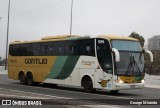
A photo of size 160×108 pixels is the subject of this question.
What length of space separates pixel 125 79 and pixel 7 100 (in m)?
7.92

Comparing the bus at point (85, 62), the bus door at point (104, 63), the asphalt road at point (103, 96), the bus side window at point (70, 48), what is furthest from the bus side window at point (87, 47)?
the asphalt road at point (103, 96)

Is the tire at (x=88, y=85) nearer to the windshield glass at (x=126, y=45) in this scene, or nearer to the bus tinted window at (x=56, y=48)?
the bus tinted window at (x=56, y=48)

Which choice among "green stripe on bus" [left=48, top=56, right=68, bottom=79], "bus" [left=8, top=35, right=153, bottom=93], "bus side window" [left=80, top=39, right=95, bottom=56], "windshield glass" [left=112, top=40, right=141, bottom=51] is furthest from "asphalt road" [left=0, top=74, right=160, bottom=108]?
"windshield glass" [left=112, top=40, right=141, bottom=51]

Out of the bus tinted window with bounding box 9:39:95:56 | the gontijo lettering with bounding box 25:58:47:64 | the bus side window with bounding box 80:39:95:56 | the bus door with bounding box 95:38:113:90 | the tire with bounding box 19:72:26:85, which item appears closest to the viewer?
the bus door with bounding box 95:38:113:90

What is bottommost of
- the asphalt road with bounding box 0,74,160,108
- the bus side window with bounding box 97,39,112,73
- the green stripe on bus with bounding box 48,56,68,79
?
Answer: the asphalt road with bounding box 0,74,160,108

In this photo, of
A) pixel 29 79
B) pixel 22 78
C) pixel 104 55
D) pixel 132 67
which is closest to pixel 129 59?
pixel 132 67

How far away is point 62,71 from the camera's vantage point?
27.3 meters

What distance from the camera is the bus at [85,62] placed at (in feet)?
75.5

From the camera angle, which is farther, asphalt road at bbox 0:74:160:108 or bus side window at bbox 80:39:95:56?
bus side window at bbox 80:39:95:56

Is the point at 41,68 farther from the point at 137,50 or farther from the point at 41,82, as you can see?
the point at 137,50

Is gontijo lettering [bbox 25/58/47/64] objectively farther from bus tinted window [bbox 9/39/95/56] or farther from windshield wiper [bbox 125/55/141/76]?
windshield wiper [bbox 125/55/141/76]

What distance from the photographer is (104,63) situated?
23594 millimetres

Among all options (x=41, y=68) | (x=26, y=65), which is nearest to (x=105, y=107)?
(x=41, y=68)

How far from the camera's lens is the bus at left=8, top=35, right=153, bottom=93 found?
23.0 m
